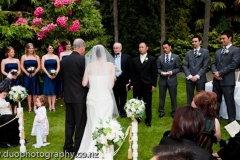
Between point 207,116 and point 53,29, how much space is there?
6725mm

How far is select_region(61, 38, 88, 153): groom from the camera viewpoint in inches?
227

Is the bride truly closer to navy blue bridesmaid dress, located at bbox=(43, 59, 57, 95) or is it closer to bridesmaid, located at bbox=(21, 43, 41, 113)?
navy blue bridesmaid dress, located at bbox=(43, 59, 57, 95)

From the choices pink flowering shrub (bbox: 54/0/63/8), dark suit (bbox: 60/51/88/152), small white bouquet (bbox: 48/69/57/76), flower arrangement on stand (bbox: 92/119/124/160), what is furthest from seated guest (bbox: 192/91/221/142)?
pink flowering shrub (bbox: 54/0/63/8)

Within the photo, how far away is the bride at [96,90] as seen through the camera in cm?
577

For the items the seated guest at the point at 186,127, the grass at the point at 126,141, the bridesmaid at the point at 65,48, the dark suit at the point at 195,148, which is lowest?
the grass at the point at 126,141

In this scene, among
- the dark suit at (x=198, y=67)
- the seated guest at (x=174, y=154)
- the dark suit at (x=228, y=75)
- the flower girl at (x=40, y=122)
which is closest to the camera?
the seated guest at (x=174, y=154)

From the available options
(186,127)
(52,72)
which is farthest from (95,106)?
(52,72)

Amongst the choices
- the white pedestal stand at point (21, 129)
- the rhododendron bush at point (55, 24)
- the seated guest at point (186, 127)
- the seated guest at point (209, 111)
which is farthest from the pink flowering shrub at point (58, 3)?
the seated guest at point (186, 127)

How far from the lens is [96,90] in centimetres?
582

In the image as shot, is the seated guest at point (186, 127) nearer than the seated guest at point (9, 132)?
Yes

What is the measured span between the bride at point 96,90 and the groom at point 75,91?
0.10 meters

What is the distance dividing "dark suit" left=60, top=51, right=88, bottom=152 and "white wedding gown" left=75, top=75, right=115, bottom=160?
11cm

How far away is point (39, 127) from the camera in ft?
20.5

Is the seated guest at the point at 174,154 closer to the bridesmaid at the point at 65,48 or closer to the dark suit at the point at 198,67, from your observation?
the dark suit at the point at 198,67
